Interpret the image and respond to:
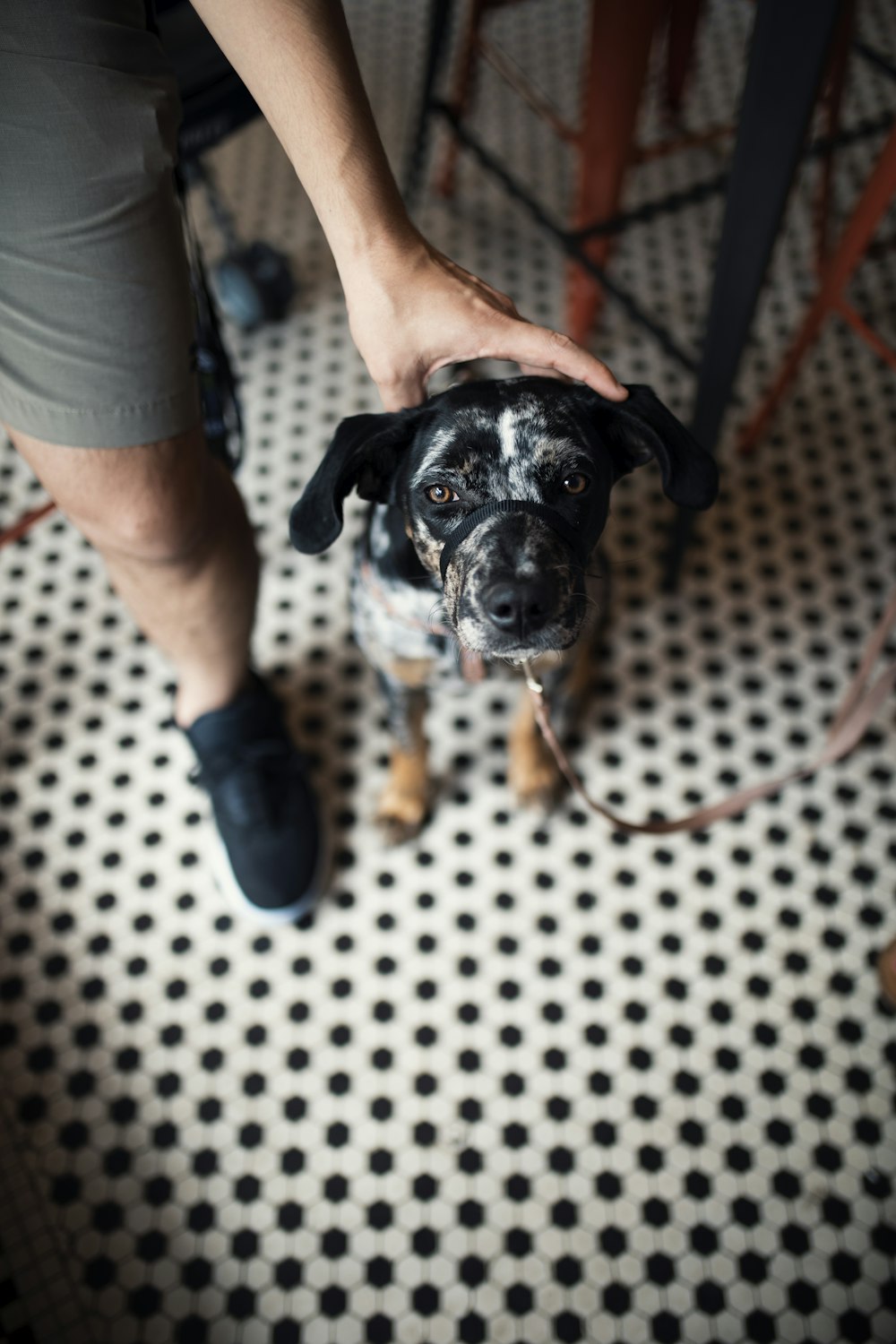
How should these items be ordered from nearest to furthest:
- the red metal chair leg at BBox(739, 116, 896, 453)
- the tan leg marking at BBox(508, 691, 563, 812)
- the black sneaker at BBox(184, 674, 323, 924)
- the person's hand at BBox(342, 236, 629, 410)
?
the person's hand at BBox(342, 236, 629, 410) < the red metal chair leg at BBox(739, 116, 896, 453) < the black sneaker at BBox(184, 674, 323, 924) < the tan leg marking at BBox(508, 691, 563, 812)

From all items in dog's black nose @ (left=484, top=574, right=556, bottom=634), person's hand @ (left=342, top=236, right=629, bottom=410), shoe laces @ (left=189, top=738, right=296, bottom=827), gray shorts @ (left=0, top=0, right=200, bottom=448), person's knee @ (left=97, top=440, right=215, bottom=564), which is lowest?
shoe laces @ (left=189, top=738, right=296, bottom=827)

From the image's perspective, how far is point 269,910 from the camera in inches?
63.6

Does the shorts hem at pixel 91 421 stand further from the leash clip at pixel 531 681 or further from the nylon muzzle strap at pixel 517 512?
the leash clip at pixel 531 681

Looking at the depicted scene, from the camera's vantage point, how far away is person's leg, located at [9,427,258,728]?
118 centimetres

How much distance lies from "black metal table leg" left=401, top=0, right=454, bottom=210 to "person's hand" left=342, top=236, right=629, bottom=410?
1.31 metres

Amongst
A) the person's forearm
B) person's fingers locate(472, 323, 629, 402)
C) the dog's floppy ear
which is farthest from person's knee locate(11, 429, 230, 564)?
the dog's floppy ear

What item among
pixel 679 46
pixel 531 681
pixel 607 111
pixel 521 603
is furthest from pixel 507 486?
pixel 679 46

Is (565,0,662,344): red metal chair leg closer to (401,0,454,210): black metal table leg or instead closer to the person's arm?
(401,0,454,210): black metal table leg

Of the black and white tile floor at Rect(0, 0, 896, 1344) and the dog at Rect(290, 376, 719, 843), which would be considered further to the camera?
the black and white tile floor at Rect(0, 0, 896, 1344)

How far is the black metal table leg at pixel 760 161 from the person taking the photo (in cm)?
110

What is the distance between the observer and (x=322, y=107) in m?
1.02

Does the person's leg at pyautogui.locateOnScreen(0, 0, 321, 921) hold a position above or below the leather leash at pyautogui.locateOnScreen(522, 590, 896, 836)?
above

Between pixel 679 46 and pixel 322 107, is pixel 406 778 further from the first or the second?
pixel 679 46

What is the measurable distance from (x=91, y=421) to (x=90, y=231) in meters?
0.22
